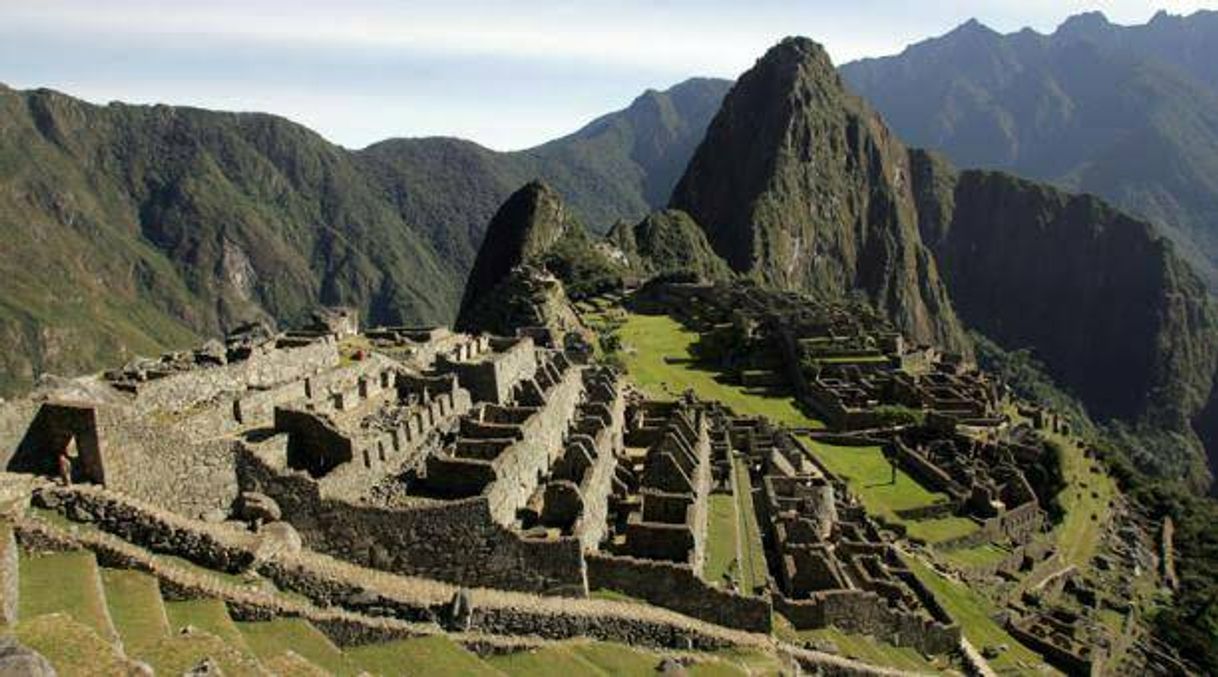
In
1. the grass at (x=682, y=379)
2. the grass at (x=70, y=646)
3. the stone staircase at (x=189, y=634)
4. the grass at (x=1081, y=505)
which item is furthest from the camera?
the grass at (x=682, y=379)

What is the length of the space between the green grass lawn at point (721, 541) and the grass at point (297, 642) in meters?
12.1

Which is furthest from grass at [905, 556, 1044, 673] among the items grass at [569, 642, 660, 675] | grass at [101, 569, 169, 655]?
grass at [101, 569, 169, 655]

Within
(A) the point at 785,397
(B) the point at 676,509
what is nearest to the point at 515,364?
(B) the point at 676,509

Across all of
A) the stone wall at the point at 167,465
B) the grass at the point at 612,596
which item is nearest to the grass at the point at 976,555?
the grass at the point at 612,596

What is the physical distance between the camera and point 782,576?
→ 3303 centimetres

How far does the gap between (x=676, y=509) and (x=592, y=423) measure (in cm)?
685

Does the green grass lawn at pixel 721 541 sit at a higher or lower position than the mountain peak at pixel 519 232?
lower

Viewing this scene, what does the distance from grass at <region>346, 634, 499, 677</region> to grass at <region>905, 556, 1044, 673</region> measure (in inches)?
Answer: 1039

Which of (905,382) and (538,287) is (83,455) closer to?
(905,382)

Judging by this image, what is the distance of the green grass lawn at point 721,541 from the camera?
2945 centimetres

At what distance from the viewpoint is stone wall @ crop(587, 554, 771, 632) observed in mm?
24859

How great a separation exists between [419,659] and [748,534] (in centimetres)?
1905

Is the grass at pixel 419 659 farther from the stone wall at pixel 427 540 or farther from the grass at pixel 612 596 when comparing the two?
the grass at pixel 612 596

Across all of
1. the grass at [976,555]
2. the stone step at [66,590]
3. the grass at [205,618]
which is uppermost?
the stone step at [66,590]
